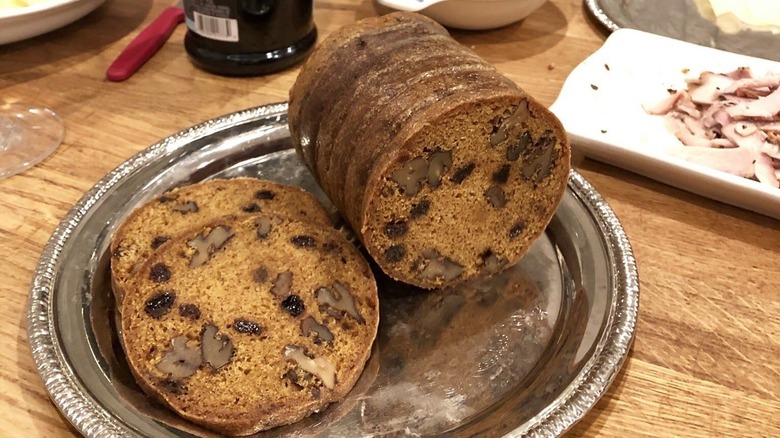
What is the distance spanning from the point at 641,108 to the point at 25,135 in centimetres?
165

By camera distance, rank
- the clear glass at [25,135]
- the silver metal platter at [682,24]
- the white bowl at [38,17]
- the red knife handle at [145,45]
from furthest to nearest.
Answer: the silver metal platter at [682,24], the red knife handle at [145,45], the white bowl at [38,17], the clear glass at [25,135]

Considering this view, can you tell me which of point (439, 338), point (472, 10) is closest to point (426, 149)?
point (439, 338)

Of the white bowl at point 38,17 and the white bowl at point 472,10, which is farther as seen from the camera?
the white bowl at point 472,10

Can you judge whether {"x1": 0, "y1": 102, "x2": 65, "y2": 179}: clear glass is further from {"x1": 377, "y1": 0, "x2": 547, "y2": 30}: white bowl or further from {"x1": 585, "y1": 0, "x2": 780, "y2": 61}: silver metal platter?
{"x1": 585, "y1": 0, "x2": 780, "y2": 61}: silver metal platter

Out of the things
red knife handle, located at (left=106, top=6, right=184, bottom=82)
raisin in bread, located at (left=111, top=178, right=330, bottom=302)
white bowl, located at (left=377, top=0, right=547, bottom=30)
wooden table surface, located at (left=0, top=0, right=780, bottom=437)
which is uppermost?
white bowl, located at (left=377, top=0, right=547, bottom=30)

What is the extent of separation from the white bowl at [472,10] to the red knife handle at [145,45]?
69cm

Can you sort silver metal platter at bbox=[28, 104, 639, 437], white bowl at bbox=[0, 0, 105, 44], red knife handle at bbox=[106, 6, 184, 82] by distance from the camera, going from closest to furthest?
silver metal platter at bbox=[28, 104, 639, 437]
white bowl at bbox=[0, 0, 105, 44]
red knife handle at bbox=[106, 6, 184, 82]

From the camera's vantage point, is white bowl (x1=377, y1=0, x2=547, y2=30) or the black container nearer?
the black container

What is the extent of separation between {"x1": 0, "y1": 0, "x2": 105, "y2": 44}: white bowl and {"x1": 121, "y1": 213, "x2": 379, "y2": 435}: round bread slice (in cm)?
100

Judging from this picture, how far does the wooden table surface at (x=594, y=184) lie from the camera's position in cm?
116

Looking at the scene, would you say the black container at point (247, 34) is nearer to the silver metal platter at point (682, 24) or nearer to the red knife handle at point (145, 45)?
the red knife handle at point (145, 45)

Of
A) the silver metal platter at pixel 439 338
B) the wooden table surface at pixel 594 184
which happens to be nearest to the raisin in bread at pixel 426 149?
the silver metal platter at pixel 439 338

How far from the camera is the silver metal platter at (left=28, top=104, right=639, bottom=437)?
108 centimetres

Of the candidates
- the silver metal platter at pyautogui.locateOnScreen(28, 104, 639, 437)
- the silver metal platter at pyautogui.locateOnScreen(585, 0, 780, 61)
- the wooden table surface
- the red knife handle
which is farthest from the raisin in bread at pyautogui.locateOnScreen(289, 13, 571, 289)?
the silver metal platter at pyautogui.locateOnScreen(585, 0, 780, 61)
